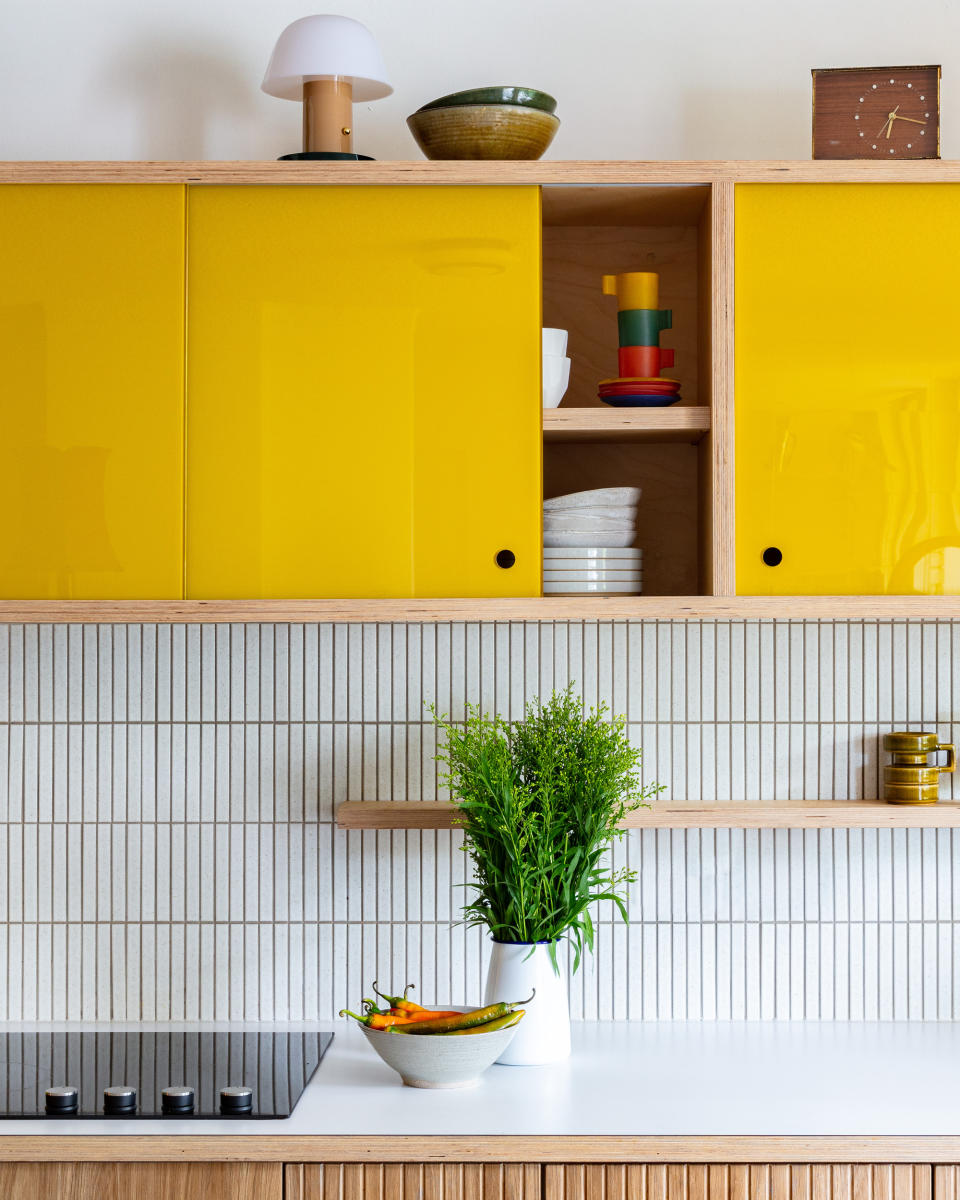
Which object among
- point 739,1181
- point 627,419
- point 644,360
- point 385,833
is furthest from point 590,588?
Result: point 739,1181

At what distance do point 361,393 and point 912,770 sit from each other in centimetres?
109

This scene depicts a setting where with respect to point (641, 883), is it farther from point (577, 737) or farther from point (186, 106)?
point (186, 106)

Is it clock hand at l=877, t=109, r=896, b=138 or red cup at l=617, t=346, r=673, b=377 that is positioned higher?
clock hand at l=877, t=109, r=896, b=138

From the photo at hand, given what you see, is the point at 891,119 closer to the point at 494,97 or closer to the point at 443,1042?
the point at 494,97

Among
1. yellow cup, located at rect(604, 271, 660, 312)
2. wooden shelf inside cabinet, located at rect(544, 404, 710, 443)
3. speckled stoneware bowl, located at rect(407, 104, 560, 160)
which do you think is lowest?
wooden shelf inside cabinet, located at rect(544, 404, 710, 443)

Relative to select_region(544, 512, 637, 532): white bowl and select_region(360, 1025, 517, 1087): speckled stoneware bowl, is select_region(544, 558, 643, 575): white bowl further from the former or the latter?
select_region(360, 1025, 517, 1087): speckled stoneware bowl

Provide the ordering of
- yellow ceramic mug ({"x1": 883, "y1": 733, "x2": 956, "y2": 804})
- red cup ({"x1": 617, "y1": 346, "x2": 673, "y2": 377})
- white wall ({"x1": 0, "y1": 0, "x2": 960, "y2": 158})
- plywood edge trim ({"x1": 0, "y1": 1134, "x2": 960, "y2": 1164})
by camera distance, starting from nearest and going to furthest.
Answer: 1. plywood edge trim ({"x1": 0, "y1": 1134, "x2": 960, "y2": 1164})
2. red cup ({"x1": 617, "y1": 346, "x2": 673, "y2": 377})
3. yellow ceramic mug ({"x1": 883, "y1": 733, "x2": 956, "y2": 804})
4. white wall ({"x1": 0, "y1": 0, "x2": 960, "y2": 158})

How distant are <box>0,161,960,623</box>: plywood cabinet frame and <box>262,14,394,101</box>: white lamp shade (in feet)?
0.63

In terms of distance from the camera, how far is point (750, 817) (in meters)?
1.92

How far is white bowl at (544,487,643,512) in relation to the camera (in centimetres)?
183

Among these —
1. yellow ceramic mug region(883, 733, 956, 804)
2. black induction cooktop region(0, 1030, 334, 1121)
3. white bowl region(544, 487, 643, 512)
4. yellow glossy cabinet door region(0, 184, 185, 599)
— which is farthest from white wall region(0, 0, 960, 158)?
black induction cooktop region(0, 1030, 334, 1121)

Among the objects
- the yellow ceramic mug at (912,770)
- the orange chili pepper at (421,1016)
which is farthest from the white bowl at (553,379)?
the orange chili pepper at (421,1016)

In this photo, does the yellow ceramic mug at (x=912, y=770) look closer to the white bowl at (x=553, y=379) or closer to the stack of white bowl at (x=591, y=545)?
the stack of white bowl at (x=591, y=545)

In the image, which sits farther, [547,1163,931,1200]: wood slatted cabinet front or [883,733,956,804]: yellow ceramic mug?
[883,733,956,804]: yellow ceramic mug
